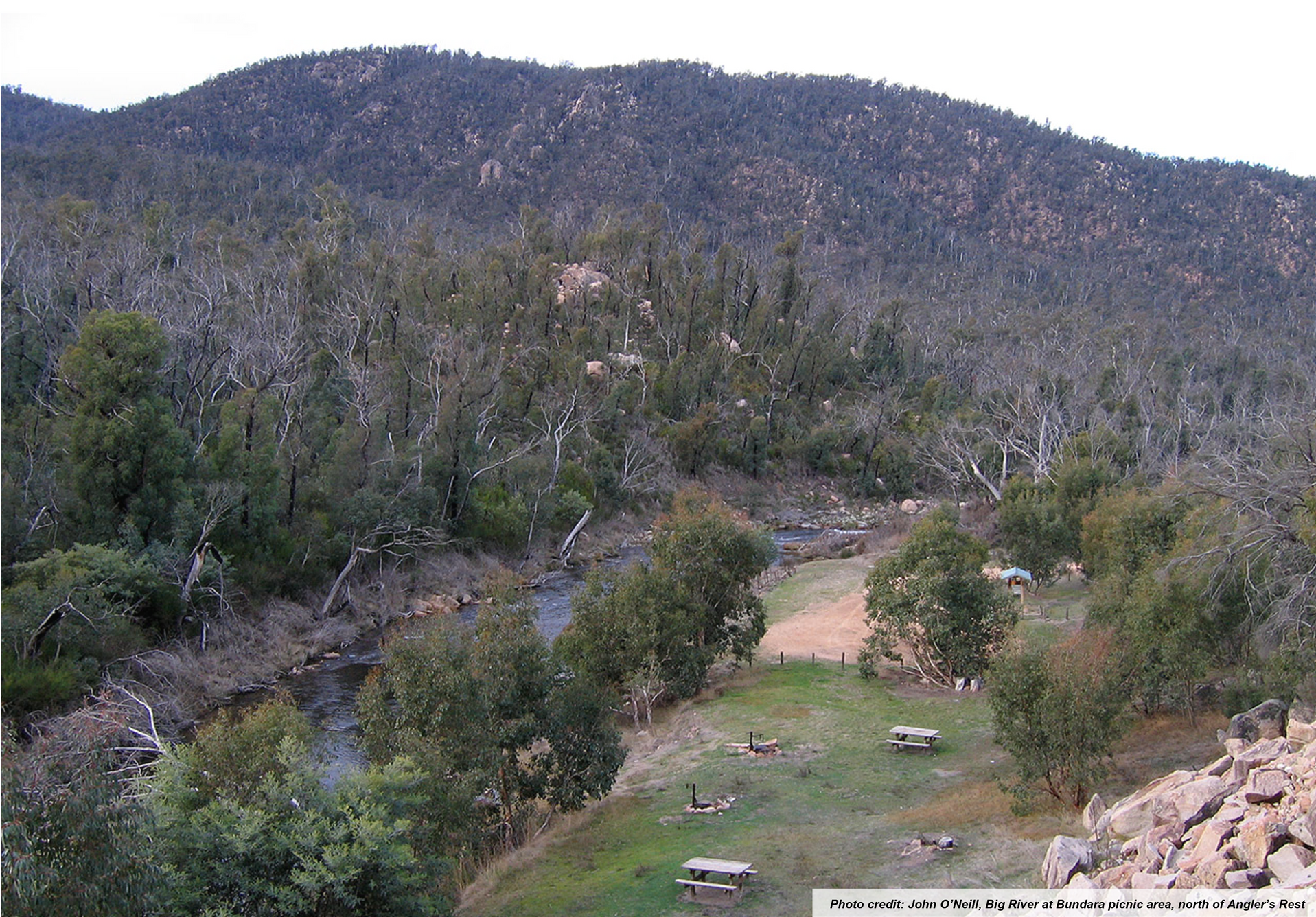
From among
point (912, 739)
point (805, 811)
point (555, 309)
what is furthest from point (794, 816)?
point (555, 309)

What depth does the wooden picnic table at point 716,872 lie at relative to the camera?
15323 millimetres

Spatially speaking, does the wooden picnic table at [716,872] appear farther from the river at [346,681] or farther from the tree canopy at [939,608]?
the tree canopy at [939,608]

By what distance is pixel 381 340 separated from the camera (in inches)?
2312

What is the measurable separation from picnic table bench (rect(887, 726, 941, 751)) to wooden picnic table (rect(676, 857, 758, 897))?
7.80 meters

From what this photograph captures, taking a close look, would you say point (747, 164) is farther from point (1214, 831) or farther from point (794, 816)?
point (1214, 831)

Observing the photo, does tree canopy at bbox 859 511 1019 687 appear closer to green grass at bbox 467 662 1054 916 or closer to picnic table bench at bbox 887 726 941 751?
green grass at bbox 467 662 1054 916

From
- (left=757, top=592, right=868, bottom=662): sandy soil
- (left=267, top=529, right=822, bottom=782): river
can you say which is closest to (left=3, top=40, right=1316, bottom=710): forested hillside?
(left=267, top=529, right=822, bottom=782): river

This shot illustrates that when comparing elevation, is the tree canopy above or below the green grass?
above

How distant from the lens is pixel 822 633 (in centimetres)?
3572

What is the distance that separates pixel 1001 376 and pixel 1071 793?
6163cm

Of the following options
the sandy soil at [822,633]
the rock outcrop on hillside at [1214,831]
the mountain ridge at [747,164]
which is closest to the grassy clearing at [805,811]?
the rock outcrop on hillside at [1214,831]

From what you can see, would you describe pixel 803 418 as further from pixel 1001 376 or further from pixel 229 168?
pixel 229 168

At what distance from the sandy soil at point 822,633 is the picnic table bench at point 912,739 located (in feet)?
27.7

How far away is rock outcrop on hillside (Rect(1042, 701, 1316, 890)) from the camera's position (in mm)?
10953
